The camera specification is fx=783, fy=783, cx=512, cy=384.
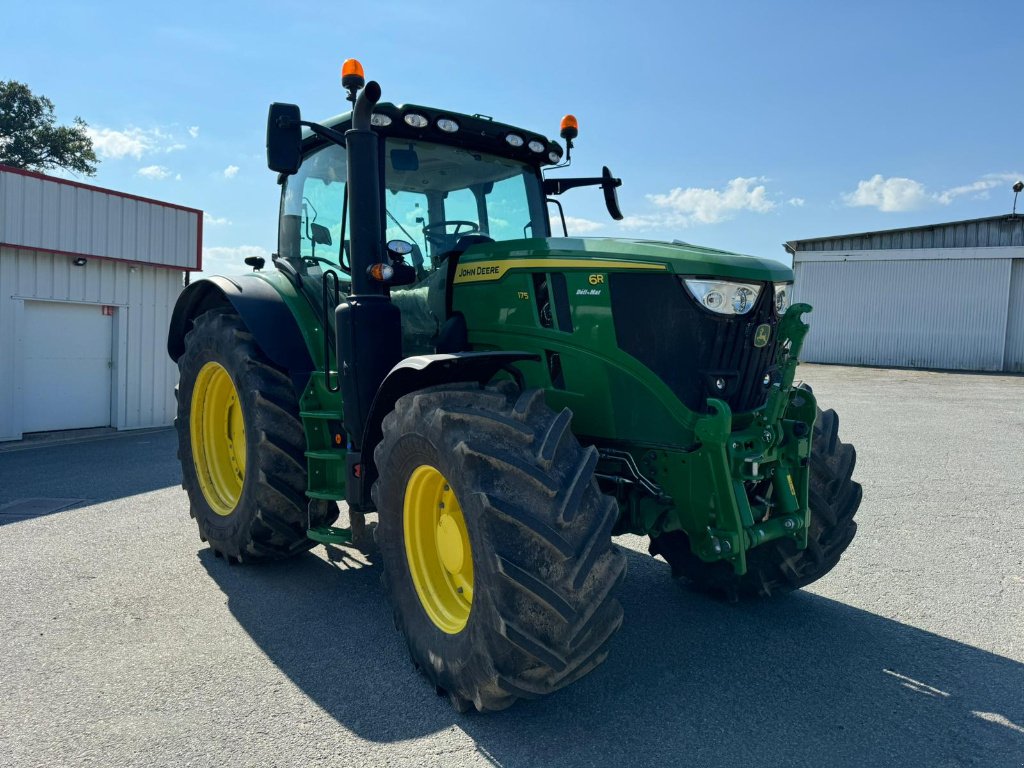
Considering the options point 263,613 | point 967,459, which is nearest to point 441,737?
point 263,613

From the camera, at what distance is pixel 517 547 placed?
2.74 metres

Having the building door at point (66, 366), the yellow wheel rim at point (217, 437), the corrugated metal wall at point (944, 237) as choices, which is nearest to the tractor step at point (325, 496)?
the yellow wheel rim at point (217, 437)

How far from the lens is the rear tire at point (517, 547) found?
2.71 meters

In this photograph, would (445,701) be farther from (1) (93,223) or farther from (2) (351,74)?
(1) (93,223)

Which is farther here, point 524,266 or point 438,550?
point 524,266

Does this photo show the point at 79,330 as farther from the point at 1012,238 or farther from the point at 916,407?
the point at 1012,238

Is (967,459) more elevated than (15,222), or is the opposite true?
(15,222)

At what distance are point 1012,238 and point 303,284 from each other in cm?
2480

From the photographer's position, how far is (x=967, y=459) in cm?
904

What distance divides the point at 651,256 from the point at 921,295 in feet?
79.3

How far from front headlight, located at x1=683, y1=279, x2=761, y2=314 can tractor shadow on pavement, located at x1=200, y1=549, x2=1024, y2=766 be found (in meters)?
1.61

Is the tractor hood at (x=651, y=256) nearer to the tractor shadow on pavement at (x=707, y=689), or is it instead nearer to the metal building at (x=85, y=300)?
the tractor shadow on pavement at (x=707, y=689)

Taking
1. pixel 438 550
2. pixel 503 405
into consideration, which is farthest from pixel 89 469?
pixel 503 405

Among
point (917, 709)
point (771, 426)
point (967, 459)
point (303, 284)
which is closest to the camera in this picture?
point (917, 709)
